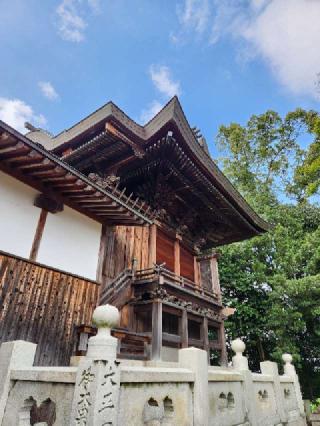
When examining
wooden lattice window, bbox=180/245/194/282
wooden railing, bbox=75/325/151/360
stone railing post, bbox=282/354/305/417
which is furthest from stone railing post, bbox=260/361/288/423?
wooden lattice window, bbox=180/245/194/282

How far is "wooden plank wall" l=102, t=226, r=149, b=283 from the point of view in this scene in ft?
26.9

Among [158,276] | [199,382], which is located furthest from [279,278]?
[199,382]

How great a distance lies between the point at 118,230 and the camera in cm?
898

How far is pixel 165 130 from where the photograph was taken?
307 inches

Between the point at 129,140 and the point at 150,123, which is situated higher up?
the point at 150,123

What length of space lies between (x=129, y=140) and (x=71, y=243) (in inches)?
135

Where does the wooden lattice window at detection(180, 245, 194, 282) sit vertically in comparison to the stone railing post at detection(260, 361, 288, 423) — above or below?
above

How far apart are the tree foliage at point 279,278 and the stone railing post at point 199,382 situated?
9.77 m

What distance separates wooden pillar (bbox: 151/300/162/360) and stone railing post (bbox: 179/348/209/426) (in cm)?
418

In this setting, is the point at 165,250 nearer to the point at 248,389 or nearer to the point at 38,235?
the point at 38,235

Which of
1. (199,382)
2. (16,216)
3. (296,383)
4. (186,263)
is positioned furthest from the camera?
(186,263)

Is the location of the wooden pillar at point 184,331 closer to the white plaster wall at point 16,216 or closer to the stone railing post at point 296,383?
the stone railing post at point 296,383

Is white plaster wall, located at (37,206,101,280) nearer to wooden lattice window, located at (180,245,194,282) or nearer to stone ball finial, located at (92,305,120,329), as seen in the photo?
stone ball finial, located at (92,305,120,329)

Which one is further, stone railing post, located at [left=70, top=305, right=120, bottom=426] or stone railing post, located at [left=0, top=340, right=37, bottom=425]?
stone railing post, located at [left=0, top=340, right=37, bottom=425]
